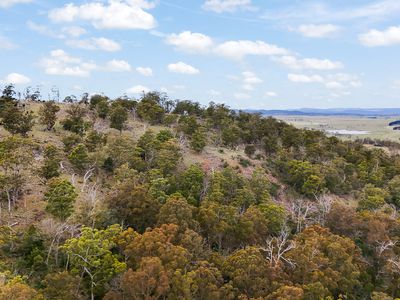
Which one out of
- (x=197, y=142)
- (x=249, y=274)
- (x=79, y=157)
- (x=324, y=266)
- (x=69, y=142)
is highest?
(x=69, y=142)

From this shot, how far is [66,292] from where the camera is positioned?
23.3 metres

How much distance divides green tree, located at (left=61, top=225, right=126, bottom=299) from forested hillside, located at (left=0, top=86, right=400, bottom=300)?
0.31ft

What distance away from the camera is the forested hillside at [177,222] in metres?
26.1

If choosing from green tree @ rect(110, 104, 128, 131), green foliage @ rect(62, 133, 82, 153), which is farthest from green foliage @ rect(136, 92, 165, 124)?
green foliage @ rect(62, 133, 82, 153)

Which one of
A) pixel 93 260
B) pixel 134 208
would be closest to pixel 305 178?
pixel 134 208

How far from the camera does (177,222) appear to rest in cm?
3189

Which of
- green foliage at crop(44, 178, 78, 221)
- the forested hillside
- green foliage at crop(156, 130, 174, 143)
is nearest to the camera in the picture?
the forested hillside

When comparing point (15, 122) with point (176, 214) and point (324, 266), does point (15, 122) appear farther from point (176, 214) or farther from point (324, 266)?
point (324, 266)

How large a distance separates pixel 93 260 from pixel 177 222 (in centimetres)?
799

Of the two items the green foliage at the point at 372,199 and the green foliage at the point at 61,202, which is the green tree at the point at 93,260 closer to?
the green foliage at the point at 61,202

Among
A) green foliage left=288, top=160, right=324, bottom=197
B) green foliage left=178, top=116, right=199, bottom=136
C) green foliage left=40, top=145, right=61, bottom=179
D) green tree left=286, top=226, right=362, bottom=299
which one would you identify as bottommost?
green tree left=286, top=226, right=362, bottom=299

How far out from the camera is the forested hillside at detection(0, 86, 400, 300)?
1027 inches

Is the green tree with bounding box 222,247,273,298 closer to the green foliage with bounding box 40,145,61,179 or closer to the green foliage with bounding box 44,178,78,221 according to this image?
the green foliage with bounding box 44,178,78,221

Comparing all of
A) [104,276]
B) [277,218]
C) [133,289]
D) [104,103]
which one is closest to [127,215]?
[104,276]
